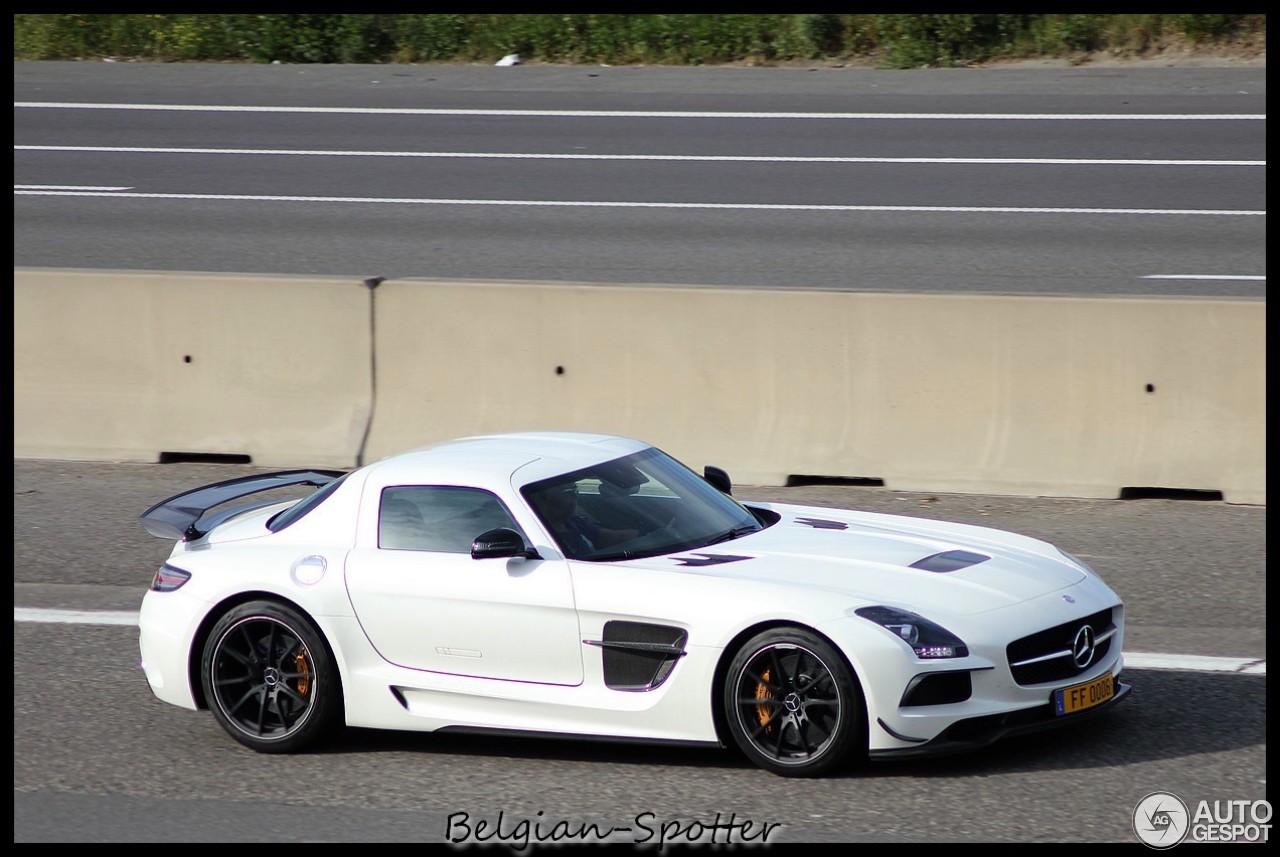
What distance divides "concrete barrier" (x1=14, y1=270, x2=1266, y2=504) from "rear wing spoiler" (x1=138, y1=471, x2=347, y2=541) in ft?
10.8

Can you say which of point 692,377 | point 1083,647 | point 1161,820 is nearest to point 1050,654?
point 1083,647

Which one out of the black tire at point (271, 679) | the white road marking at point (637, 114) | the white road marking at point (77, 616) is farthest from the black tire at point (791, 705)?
the white road marking at point (637, 114)

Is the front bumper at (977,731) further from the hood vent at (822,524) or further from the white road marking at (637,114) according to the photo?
the white road marking at (637,114)

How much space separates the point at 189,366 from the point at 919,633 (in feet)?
22.6

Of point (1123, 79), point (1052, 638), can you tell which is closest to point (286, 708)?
point (1052, 638)

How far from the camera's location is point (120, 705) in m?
7.25

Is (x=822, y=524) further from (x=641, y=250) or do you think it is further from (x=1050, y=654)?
(x=641, y=250)

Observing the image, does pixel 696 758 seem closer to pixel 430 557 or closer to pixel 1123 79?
pixel 430 557

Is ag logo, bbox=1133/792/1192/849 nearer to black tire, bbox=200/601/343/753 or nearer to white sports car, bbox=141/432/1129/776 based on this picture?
white sports car, bbox=141/432/1129/776

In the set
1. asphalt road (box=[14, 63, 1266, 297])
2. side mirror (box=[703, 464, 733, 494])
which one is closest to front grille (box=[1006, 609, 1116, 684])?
side mirror (box=[703, 464, 733, 494])

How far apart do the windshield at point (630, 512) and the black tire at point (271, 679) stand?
108cm

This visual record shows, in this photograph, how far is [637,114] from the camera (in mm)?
22562

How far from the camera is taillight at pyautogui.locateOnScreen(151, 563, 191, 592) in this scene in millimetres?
6859

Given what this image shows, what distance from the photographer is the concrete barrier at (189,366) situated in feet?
36.4
